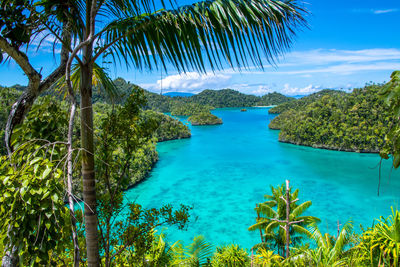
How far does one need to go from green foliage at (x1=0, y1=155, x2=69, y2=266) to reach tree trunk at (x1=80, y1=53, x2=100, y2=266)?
1.38ft

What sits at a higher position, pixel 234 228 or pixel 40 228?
pixel 40 228

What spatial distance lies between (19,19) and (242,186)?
2311 cm

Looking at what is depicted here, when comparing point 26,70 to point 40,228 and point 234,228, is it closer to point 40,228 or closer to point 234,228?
point 40,228

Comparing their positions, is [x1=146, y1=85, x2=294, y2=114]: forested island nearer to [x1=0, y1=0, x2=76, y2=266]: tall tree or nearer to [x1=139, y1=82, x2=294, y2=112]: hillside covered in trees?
[x1=139, y1=82, x2=294, y2=112]: hillside covered in trees

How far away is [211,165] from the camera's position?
3088 cm

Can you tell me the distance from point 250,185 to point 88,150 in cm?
2295

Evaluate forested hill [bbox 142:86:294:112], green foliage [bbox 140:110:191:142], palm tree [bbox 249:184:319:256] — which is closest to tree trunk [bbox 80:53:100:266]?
palm tree [bbox 249:184:319:256]

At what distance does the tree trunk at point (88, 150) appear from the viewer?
170cm

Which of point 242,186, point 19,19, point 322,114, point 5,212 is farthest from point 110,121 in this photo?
point 322,114

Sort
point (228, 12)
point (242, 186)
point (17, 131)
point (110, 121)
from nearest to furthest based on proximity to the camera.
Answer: point (228, 12), point (17, 131), point (110, 121), point (242, 186)

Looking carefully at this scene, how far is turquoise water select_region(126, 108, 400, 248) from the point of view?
56.2 ft

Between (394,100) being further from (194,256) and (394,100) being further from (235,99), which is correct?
(235,99)

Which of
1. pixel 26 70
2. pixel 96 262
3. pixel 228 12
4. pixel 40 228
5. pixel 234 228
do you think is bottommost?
pixel 234 228

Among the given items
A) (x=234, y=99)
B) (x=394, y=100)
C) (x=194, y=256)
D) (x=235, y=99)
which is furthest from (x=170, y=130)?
(x=235, y=99)
